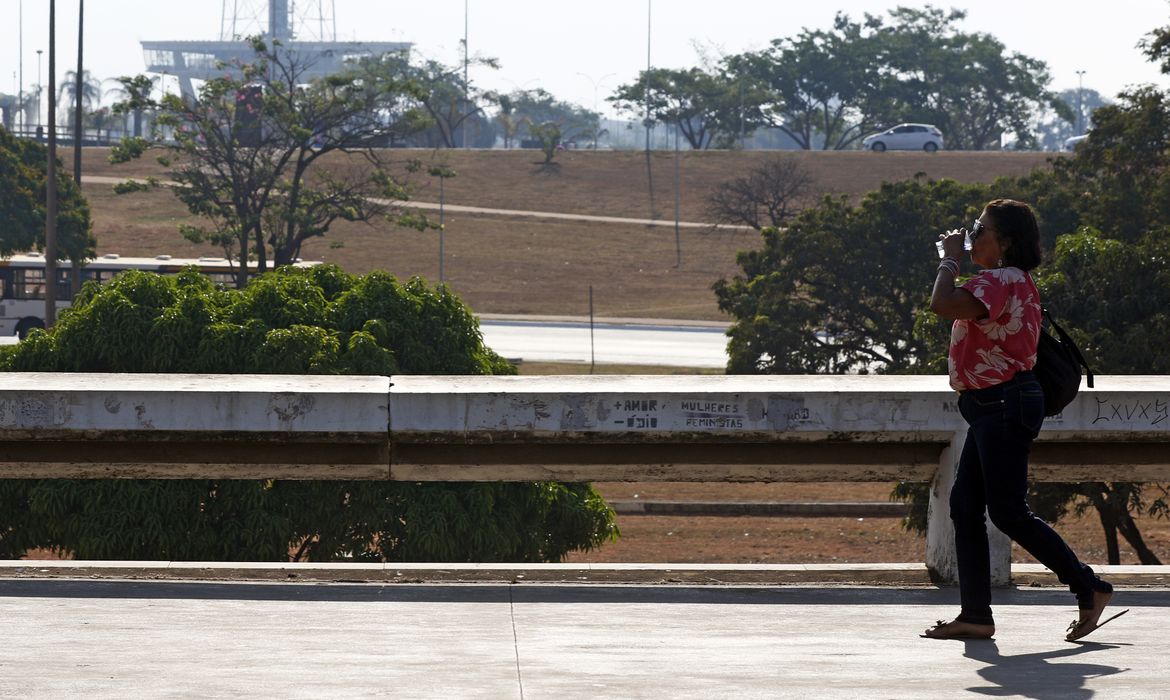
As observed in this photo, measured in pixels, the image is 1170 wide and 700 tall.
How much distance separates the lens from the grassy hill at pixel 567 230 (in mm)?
61906

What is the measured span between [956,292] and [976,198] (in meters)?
34.3

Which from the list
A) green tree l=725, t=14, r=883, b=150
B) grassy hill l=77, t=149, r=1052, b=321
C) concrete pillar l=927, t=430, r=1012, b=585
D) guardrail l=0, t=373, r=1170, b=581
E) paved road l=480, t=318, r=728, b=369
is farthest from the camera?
green tree l=725, t=14, r=883, b=150

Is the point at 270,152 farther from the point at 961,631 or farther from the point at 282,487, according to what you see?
the point at 961,631

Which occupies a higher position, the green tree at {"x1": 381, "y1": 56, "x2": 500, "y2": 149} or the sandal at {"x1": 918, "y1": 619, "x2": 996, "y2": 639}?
the green tree at {"x1": 381, "y1": 56, "x2": 500, "y2": 149}

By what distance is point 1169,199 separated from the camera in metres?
32.5

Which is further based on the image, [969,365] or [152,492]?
[152,492]

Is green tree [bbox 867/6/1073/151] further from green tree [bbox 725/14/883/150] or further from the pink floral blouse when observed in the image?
the pink floral blouse

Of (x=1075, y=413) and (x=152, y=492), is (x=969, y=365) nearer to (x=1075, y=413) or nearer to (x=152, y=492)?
(x=1075, y=413)

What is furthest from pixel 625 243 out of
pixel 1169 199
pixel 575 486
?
pixel 575 486

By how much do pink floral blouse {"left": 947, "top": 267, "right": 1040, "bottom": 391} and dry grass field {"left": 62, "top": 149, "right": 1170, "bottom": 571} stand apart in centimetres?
1767

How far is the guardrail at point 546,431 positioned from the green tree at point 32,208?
45447 millimetres

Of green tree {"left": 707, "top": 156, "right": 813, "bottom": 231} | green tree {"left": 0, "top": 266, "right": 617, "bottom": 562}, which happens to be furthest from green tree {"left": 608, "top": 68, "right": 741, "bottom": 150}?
green tree {"left": 0, "top": 266, "right": 617, "bottom": 562}

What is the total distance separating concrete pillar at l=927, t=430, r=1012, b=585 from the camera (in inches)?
238

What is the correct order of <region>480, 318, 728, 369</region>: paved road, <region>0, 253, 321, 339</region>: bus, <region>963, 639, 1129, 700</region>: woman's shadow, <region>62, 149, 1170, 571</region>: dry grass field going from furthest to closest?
1. <region>0, 253, 321, 339</region>: bus
2. <region>480, 318, 728, 369</region>: paved road
3. <region>62, 149, 1170, 571</region>: dry grass field
4. <region>963, 639, 1129, 700</region>: woman's shadow
